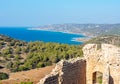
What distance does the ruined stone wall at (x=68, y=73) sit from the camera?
13948 millimetres

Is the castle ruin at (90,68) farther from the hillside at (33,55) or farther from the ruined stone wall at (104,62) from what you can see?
the hillside at (33,55)

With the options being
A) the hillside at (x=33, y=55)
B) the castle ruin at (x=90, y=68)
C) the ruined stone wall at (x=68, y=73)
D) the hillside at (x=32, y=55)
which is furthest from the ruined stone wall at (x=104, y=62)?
the hillside at (x=33, y=55)

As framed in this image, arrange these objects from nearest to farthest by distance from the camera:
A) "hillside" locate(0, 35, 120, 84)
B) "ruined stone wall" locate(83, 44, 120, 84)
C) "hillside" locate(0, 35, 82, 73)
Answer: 1. "ruined stone wall" locate(83, 44, 120, 84)
2. "hillside" locate(0, 35, 120, 84)
3. "hillside" locate(0, 35, 82, 73)

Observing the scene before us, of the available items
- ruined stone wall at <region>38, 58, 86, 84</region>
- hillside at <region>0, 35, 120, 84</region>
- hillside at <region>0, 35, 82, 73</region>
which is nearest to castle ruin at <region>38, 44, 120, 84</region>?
ruined stone wall at <region>38, 58, 86, 84</region>

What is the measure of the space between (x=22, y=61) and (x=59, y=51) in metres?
6.45

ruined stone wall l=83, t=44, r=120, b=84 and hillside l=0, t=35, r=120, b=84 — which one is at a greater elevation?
ruined stone wall l=83, t=44, r=120, b=84

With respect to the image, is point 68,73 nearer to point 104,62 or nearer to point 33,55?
point 104,62

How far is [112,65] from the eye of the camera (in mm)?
14977

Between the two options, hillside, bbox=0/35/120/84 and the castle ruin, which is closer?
the castle ruin

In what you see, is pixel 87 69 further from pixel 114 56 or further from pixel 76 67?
pixel 114 56

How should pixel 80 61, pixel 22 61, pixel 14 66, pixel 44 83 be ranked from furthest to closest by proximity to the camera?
pixel 22 61
pixel 14 66
pixel 80 61
pixel 44 83

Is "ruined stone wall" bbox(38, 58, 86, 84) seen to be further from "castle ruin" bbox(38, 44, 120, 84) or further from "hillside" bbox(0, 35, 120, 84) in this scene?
"hillside" bbox(0, 35, 120, 84)

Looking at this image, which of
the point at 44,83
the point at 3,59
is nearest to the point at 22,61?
the point at 3,59

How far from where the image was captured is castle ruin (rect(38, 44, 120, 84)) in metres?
14.7
